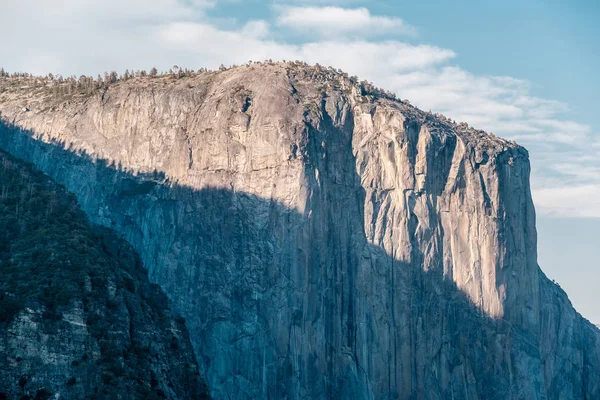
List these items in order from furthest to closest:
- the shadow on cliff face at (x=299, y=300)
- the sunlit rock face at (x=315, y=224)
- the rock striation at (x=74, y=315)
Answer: the sunlit rock face at (x=315, y=224) → the shadow on cliff face at (x=299, y=300) → the rock striation at (x=74, y=315)

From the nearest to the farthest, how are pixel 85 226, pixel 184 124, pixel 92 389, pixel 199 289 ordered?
1. pixel 92 389
2. pixel 85 226
3. pixel 199 289
4. pixel 184 124

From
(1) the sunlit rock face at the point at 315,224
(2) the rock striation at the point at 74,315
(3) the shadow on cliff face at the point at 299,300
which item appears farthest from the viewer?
(1) the sunlit rock face at the point at 315,224

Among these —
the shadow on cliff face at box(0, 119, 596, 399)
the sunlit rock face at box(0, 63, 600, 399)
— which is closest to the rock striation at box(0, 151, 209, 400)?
the shadow on cliff face at box(0, 119, 596, 399)

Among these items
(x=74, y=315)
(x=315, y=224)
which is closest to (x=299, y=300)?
(x=315, y=224)

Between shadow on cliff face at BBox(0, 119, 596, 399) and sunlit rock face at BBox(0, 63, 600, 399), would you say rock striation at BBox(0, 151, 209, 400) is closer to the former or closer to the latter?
shadow on cliff face at BBox(0, 119, 596, 399)

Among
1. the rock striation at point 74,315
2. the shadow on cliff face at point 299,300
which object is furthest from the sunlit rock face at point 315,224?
the rock striation at point 74,315

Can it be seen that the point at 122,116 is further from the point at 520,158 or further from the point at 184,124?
the point at 520,158

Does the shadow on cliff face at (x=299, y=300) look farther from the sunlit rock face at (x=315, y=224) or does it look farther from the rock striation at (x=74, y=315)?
the rock striation at (x=74, y=315)

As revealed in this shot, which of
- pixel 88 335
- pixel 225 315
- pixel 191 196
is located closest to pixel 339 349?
pixel 225 315
